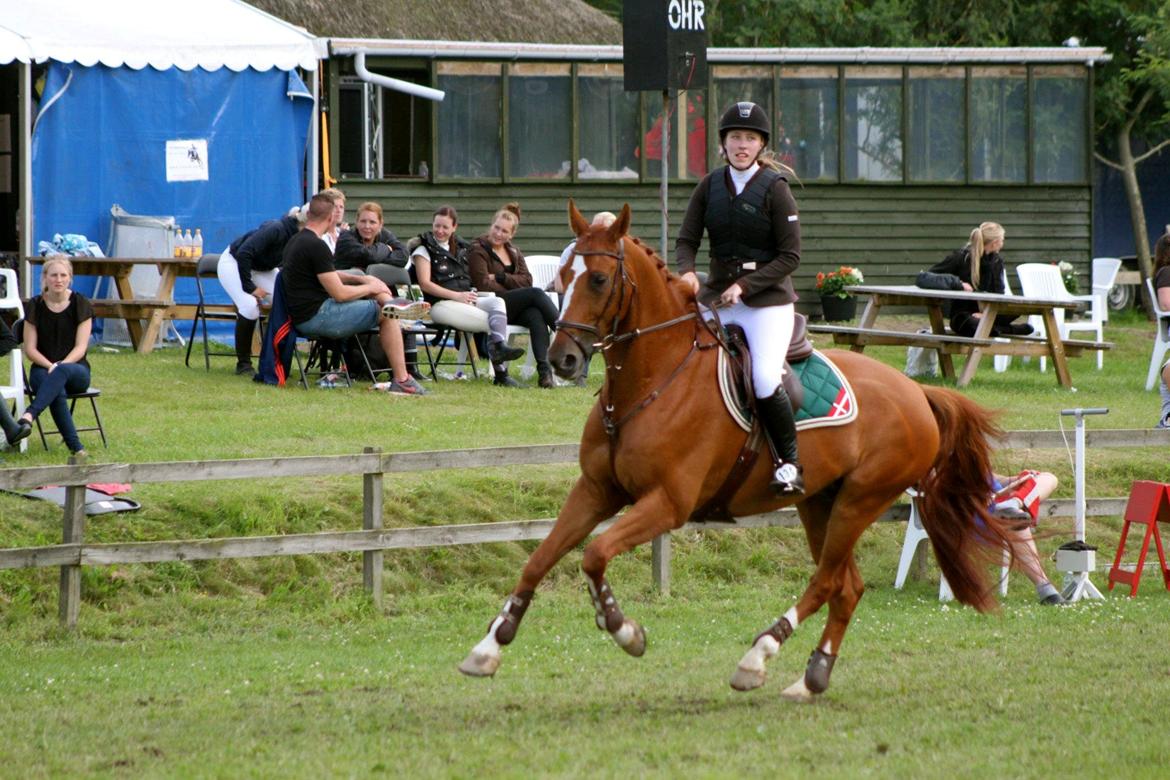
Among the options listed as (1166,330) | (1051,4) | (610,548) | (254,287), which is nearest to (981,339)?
(1166,330)

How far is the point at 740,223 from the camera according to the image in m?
7.32

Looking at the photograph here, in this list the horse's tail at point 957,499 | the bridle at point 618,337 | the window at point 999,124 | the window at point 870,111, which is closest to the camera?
the bridle at point 618,337

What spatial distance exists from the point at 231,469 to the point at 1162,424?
7716 millimetres

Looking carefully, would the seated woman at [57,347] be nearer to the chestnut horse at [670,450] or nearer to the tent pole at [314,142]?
the chestnut horse at [670,450]

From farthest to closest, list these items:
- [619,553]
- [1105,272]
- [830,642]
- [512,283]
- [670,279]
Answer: [1105,272]
[512,283]
[830,642]
[670,279]
[619,553]

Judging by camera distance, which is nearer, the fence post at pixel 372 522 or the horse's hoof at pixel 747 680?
the horse's hoof at pixel 747 680

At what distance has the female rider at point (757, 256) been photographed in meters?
7.19

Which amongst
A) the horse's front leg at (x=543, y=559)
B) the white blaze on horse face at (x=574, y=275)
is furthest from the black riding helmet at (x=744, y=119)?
the horse's front leg at (x=543, y=559)

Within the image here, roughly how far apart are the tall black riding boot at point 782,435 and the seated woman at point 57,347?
17.2 feet

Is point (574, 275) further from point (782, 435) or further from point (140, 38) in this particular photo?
point (140, 38)

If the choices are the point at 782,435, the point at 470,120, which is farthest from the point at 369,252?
the point at 782,435

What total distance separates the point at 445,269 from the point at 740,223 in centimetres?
796

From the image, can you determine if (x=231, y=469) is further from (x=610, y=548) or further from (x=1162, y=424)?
(x=1162, y=424)

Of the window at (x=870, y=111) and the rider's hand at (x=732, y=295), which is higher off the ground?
the window at (x=870, y=111)
